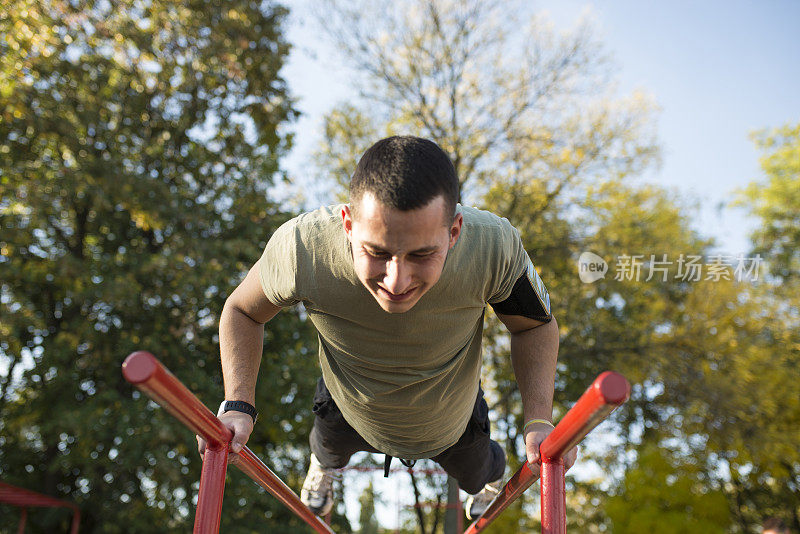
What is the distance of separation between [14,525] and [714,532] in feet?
40.7

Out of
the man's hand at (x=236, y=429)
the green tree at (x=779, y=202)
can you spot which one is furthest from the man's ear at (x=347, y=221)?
the green tree at (x=779, y=202)

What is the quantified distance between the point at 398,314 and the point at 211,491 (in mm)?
667

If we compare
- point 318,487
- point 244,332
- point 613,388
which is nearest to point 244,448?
point 244,332

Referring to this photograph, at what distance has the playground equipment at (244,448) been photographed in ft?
3.38

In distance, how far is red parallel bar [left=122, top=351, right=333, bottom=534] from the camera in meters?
1.01

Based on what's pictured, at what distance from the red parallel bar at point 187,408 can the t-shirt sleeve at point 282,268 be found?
0.46 m

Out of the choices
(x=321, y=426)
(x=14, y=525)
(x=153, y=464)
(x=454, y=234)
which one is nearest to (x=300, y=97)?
(x=153, y=464)

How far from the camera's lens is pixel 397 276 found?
1516 mm

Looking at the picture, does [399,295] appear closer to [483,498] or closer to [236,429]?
[236,429]

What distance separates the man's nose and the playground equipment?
1.50ft

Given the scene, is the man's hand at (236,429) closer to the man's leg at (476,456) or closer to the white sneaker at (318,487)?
the man's leg at (476,456)

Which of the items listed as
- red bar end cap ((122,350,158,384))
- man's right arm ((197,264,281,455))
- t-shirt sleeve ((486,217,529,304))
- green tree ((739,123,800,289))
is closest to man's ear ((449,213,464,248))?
t-shirt sleeve ((486,217,529,304))

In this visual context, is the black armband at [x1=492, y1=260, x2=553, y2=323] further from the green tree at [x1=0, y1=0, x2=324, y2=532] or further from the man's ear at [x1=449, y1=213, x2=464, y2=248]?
the green tree at [x1=0, y1=0, x2=324, y2=532]

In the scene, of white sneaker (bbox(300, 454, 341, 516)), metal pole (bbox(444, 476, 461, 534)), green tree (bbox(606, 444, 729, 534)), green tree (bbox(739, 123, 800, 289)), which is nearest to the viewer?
white sneaker (bbox(300, 454, 341, 516))
